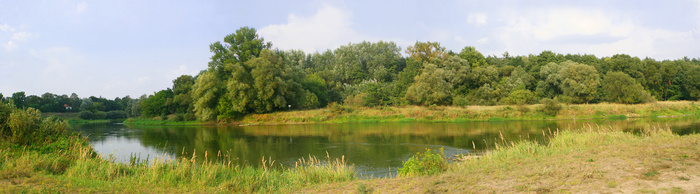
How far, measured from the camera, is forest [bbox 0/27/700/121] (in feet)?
151

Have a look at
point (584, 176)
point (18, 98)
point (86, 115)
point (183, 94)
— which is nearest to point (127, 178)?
point (584, 176)

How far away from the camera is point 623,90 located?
4316 cm

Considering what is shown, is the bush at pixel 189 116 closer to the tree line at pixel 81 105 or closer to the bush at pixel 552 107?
the tree line at pixel 81 105

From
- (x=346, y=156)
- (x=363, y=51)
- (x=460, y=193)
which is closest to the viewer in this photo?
(x=460, y=193)

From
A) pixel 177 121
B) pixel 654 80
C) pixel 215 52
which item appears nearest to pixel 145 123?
pixel 177 121

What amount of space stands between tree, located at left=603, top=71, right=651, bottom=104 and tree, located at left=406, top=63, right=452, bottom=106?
61.5 feet

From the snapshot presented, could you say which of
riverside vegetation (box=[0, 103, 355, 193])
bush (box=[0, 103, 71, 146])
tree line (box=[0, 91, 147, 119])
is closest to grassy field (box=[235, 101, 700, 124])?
bush (box=[0, 103, 71, 146])

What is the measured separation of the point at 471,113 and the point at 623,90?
18.7 meters

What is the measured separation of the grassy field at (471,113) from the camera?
127 feet

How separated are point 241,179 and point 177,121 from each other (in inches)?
2015

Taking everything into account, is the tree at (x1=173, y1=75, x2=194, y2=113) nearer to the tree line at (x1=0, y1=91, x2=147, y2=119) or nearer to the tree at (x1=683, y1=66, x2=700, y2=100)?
the tree line at (x1=0, y1=91, x2=147, y2=119)

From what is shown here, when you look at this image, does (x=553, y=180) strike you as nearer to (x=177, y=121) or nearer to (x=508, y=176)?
(x=508, y=176)

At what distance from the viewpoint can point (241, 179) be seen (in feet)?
34.1

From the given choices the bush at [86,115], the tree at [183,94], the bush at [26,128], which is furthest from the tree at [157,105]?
the bush at [26,128]
